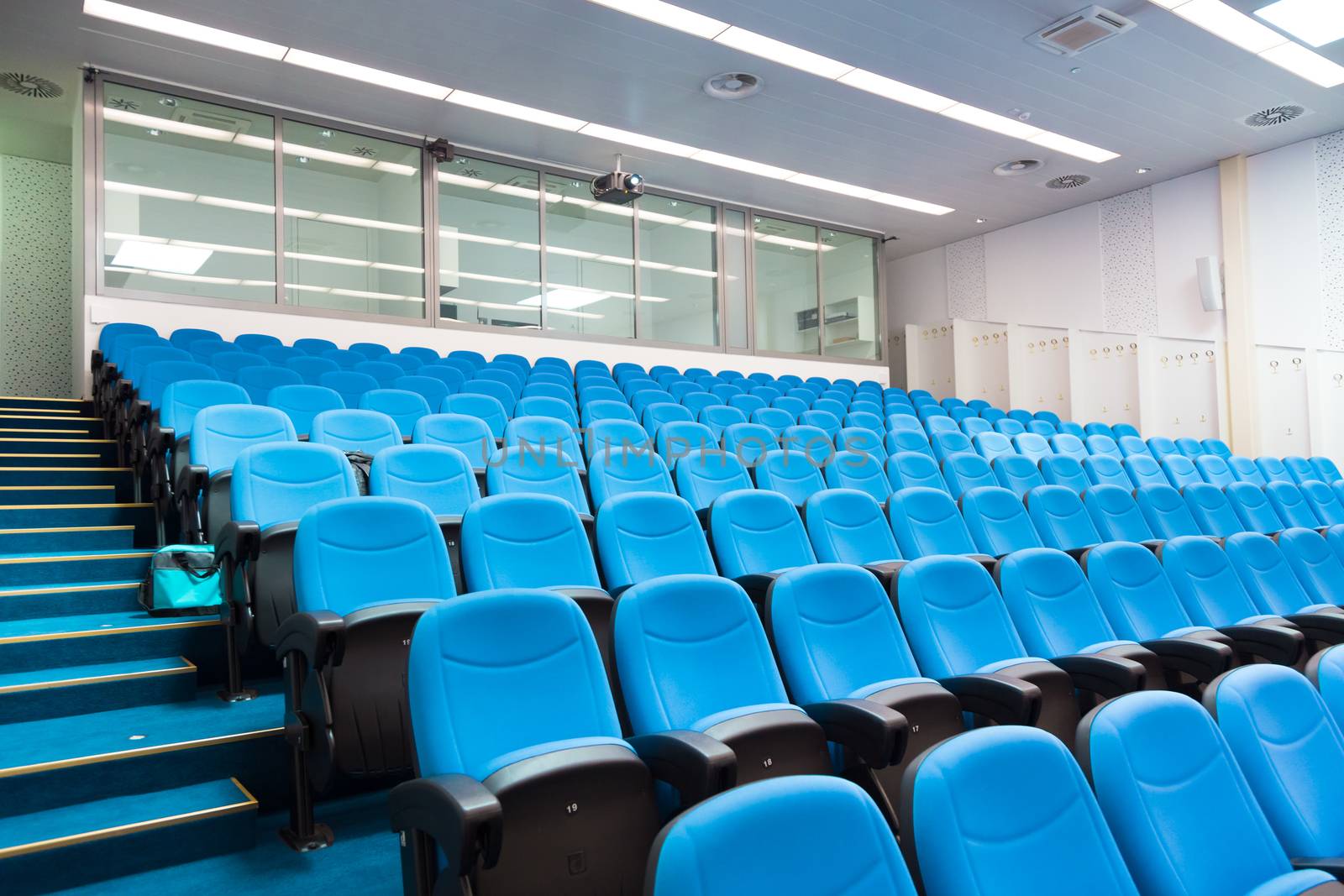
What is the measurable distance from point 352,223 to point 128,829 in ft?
19.8

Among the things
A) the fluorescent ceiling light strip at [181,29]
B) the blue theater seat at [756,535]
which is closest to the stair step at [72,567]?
the blue theater seat at [756,535]

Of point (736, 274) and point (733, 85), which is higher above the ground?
point (733, 85)

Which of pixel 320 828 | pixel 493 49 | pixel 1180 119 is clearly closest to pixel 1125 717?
pixel 320 828

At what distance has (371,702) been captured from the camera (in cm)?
180

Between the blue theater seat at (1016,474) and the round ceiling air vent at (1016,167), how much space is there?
4.21 m

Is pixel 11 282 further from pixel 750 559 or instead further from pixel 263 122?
pixel 750 559

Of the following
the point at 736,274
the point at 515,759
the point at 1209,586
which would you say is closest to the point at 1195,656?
the point at 1209,586

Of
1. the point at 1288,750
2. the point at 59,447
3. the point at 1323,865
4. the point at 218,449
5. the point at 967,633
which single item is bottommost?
the point at 1323,865

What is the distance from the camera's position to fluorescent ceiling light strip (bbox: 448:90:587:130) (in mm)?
6598

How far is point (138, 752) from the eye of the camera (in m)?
1.88

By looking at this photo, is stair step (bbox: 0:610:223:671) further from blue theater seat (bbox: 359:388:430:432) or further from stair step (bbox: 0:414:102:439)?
stair step (bbox: 0:414:102:439)

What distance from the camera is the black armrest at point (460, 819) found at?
114 cm

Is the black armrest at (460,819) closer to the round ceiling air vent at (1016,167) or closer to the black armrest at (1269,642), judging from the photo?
the black armrest at (1269,642)

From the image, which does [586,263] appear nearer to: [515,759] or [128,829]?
[128,829]
